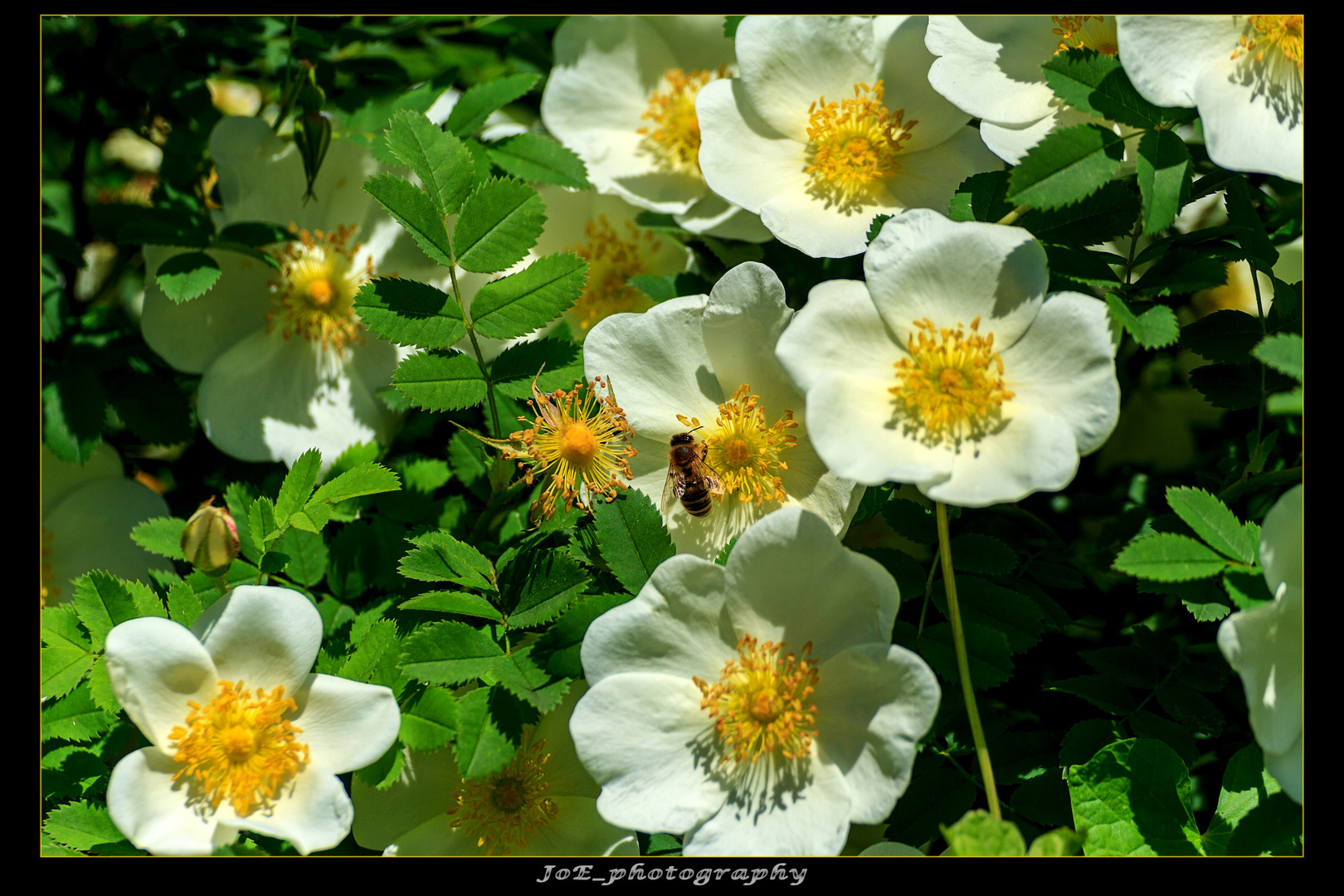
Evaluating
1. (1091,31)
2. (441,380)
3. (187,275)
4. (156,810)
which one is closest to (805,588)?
(441,380)

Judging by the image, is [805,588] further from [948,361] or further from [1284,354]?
[1284,354]

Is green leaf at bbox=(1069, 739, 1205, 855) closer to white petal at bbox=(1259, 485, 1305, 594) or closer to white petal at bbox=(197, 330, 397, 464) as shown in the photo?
white petal at bbox=(1259, 485, 1305, 594)

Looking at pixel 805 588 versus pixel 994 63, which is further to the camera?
pixel 994 63

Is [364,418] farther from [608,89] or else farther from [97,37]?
[97,37]

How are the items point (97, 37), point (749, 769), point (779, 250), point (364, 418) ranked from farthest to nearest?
point (97, 37)
point (364, 418)
point (779, 250)
point (749, 769)

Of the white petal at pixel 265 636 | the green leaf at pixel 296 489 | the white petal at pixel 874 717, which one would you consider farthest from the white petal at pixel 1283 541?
the green leaf at pixel 296 489

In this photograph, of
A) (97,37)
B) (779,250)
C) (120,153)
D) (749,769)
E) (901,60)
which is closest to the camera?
(749,769)
